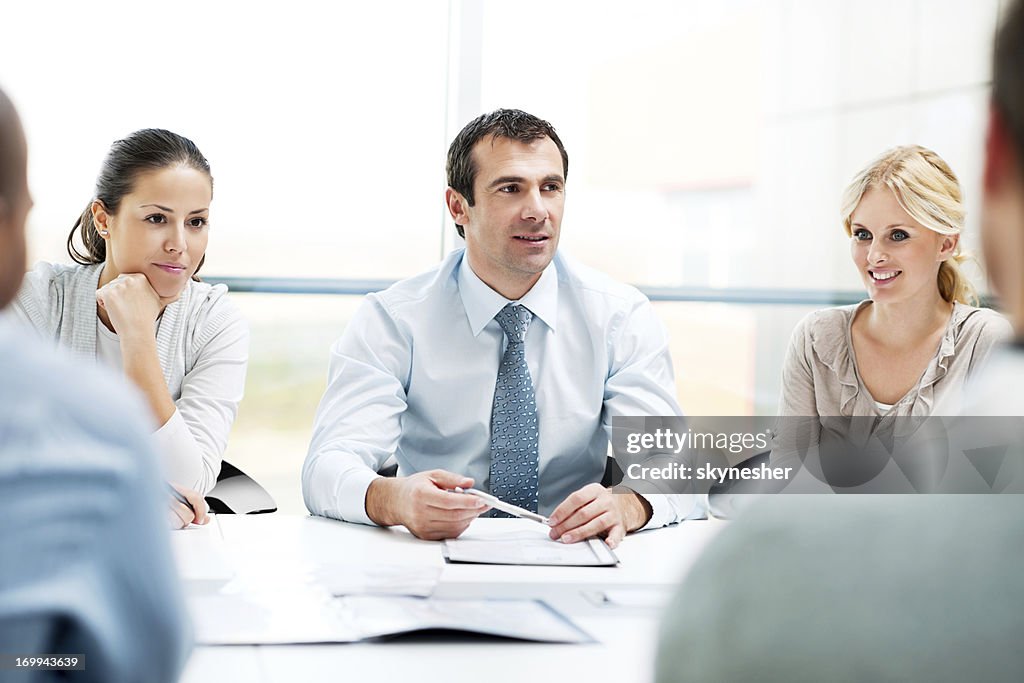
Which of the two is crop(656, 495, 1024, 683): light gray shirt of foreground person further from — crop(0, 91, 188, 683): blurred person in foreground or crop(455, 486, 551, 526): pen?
crop(455, 486, 551, 526): pen

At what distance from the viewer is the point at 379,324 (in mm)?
2283

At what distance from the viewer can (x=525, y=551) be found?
1618mm

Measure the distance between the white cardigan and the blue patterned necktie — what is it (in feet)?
2.10

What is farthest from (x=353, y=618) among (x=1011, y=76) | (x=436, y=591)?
(x=1011, y=76)

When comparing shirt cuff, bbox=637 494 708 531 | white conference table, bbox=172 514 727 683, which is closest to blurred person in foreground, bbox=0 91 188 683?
white conference table, bbox=172 514 727 683

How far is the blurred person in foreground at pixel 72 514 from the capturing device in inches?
21.9

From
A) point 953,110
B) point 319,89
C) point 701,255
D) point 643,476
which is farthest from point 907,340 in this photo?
point 701,255

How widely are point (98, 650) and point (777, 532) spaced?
0.40 metres

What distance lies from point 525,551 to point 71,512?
3.65 ft

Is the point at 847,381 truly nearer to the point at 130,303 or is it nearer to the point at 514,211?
the point at 514,211

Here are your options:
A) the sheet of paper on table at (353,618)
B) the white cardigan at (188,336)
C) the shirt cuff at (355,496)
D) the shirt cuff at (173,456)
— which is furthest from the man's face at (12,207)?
the white cardigan at (188,336)

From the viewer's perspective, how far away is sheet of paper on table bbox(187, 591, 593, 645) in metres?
1.21

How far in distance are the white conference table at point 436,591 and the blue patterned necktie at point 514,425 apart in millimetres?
336

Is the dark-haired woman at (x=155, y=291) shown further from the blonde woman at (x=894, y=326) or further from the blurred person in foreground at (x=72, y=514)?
the blurred person in foreground at (x=72, y=514)
